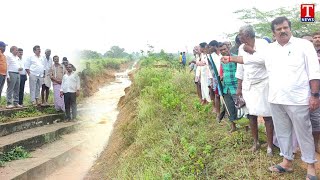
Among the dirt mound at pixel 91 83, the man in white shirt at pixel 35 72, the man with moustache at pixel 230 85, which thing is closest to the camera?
the man with moustache at pixel 230 85

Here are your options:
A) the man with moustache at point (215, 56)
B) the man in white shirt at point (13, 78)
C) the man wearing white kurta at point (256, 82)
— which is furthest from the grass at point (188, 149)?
the man in white shirt at point (13, 78)

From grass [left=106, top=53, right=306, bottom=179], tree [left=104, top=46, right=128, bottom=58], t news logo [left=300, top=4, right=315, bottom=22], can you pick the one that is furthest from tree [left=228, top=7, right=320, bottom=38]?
tree [left=104, top=46, right=128, bottom=58]

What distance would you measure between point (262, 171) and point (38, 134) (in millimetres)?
5560

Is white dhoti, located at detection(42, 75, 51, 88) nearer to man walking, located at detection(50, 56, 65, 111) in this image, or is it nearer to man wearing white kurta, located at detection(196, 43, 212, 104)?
man walking, located at detection(50, 56, 65, 111)

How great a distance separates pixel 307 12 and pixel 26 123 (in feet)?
29.1

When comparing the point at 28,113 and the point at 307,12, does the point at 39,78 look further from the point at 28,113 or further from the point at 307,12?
the point at 307,12

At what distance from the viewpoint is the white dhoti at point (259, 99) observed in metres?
3.76

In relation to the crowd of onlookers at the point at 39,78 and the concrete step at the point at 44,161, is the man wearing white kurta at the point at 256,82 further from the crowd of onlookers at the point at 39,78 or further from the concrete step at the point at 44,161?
the crowd of onlookers at the point at 39,78

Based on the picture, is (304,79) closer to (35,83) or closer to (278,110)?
(278,110)

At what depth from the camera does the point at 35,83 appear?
30.5ft

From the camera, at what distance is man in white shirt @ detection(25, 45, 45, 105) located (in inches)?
363

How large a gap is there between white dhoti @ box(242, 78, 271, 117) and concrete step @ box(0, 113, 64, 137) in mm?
5351

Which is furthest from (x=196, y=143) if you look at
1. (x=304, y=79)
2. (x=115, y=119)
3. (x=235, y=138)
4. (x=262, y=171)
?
(x=115, y=119)

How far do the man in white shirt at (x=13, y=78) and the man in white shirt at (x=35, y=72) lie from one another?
2.52 ft
